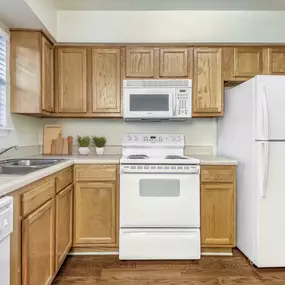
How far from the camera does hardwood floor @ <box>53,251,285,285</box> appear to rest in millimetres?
2279

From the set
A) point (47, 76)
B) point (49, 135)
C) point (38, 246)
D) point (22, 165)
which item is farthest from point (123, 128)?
point (38, 246)

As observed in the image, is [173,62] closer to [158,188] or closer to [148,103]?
[148,103]

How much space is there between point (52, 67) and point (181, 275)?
227 centimetres

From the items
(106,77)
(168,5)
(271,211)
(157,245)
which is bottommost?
(157,245)

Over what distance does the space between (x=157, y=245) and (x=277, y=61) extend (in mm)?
2177

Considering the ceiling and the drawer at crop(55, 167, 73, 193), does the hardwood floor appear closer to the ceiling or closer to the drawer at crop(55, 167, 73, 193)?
the drawer at crop(55, 167, 73, 193)

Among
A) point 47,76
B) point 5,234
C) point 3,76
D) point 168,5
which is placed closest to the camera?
point 5,234

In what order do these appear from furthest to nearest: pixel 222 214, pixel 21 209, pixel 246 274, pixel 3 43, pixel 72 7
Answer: pixel 72 7
pixel 222 214
pixel 3 43
pixel 246 274
pixel 21 209

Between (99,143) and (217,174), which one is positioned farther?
(99,143)

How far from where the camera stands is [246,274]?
2395 millimetres

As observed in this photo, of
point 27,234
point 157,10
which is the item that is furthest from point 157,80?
point 27,234

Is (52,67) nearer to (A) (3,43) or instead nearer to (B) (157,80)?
→ (A) (3,43)

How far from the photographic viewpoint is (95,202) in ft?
8.94

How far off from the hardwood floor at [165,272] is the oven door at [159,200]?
0.33 metres
